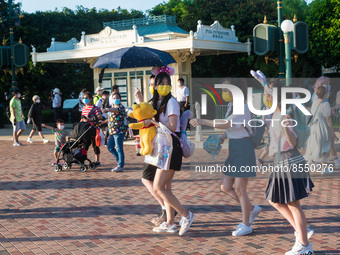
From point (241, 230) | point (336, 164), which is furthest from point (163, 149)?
point (336, 164)

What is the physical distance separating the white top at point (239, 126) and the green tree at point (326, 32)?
1113 inches

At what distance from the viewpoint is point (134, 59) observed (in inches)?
404

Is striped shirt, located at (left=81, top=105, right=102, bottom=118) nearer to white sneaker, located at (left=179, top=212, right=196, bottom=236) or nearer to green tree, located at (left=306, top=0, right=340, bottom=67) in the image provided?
white sneaker, located at (left=179, top=212, right=196, bottom=236)

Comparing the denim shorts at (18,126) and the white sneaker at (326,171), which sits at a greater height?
the denim shorts at (18,126)

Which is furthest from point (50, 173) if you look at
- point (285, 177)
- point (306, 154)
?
point (285, 177)

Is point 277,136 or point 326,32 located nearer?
point 277,136

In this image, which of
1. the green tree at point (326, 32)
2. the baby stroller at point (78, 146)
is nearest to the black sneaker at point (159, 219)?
the baby stroller at point (78, 146)

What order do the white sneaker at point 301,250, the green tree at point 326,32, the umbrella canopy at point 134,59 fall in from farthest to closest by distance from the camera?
the green tree at point 326,32
the umbrella canopy at point 134,59
the white sneaker at point 301,250

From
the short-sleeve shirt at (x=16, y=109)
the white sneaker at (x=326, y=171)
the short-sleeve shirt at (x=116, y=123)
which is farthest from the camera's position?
the short-sleeve shirt at (x=16, y=109)

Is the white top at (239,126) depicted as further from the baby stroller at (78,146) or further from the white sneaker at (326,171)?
the baby stroller at (78,146)

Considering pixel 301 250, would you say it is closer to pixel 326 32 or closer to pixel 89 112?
pixel 89 112

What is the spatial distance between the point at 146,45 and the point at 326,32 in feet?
51.8

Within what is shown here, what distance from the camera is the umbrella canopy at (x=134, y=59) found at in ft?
32.0

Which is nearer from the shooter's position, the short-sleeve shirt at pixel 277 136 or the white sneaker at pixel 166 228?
the short-sleeve shirt at pixel 277 136
